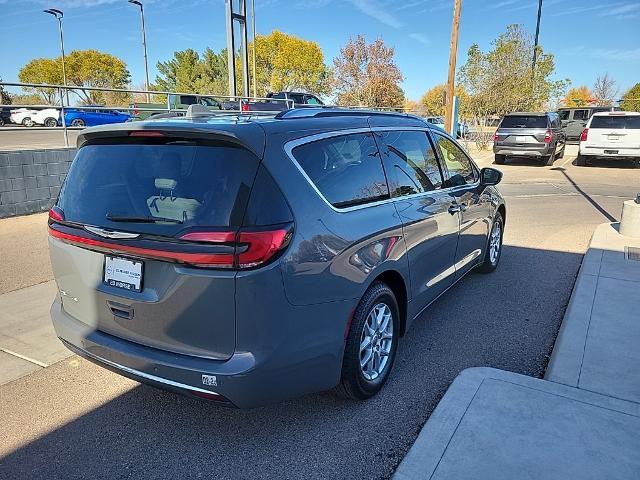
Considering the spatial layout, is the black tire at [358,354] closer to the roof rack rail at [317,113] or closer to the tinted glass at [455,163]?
the roof rack rail at [317,113]

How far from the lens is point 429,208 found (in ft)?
12.3

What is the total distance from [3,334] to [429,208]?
11.8 feet

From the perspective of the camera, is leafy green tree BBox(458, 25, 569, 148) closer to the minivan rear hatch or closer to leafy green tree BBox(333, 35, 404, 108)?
leafy green tree BBox(333, 35, 404, 108)

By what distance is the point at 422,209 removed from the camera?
3627mm

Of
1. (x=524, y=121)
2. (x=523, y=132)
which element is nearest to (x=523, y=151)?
(x=523, y=132)

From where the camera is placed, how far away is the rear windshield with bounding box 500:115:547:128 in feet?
56.8

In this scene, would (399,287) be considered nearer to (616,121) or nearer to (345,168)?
(345,168)

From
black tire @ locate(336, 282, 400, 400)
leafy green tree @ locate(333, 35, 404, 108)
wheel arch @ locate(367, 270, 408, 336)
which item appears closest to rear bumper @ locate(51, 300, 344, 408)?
black tire @ locate(336, 282, 400, 400)

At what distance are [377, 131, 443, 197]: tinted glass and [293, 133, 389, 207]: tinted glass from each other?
0.46ft

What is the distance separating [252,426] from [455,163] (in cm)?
304

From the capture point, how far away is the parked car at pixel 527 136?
17.1m

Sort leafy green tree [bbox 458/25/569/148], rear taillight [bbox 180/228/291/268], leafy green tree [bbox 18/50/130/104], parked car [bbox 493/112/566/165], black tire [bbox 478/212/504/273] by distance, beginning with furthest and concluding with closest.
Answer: leafy green tree [bbox 18/50/130/104]
leafy green tree [bbox 458/25/569/148]
parked car [bbox 493/112/566/165]
black tire [bbox 478/212/504/273]
rear taillight [bbox 180/228/291/268]

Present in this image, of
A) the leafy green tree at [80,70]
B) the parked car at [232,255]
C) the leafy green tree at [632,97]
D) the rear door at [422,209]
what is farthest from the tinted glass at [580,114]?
the leafy green tree at [80,70]

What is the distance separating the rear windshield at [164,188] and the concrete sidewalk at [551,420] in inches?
62.7
